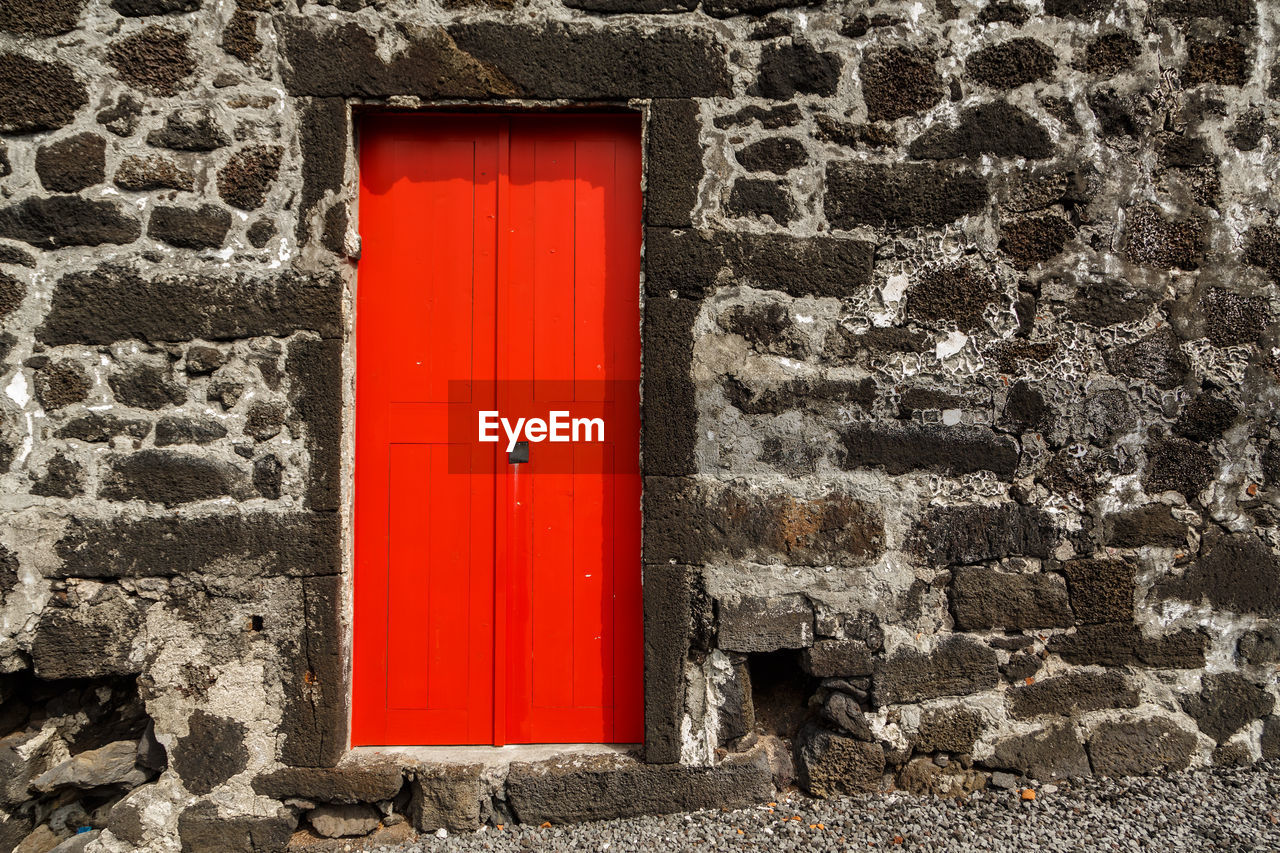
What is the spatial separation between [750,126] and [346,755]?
8.68 feet

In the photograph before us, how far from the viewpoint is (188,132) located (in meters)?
2.44

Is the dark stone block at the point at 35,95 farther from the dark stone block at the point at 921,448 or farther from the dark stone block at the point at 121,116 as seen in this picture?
the dark stone block at the point at 921,448

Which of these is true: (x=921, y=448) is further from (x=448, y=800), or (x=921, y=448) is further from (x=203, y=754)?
(x=203, y=754)

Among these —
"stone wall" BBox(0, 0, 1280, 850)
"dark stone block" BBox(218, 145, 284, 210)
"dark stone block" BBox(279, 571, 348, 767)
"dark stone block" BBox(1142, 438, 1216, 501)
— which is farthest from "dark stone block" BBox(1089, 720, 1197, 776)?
"dark stone block" BBox(218, 145, 284, 210)

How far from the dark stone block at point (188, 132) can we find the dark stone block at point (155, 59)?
96mm

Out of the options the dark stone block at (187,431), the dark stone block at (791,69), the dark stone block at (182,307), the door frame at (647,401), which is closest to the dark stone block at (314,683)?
the door frame at (647,401)

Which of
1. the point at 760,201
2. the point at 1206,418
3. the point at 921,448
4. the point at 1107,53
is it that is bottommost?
the point at 921,448

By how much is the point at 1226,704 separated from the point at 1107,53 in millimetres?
2399

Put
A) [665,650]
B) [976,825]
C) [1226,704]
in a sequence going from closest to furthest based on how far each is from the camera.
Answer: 1. [976,825]
2. [665,650]
3. [1226,704]

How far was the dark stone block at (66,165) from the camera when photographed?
2412 mm

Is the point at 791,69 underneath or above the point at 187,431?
above

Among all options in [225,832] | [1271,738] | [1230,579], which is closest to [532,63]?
[225,832]

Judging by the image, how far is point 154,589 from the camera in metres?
2.41

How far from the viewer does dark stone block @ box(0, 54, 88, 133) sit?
241 centimetres
